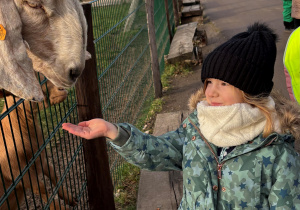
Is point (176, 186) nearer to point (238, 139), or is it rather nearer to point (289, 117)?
point (238, 139)

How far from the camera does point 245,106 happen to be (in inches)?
86.5

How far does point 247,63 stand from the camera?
7.04 feet

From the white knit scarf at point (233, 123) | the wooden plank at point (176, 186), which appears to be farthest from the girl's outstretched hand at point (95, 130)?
the wooden plank at point (176, 186)

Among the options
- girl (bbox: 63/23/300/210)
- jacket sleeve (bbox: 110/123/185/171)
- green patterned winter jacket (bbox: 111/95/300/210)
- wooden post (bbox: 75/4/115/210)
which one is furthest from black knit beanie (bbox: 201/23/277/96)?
wooden post (bbox: 75/4/115/210)

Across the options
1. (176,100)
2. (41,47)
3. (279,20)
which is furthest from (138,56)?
(279,20)

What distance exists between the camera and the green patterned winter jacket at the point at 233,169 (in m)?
2.11

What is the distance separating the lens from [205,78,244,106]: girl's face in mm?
2234

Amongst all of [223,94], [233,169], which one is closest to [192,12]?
[223,94]

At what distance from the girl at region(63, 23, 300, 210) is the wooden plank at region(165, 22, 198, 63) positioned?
5403 mm

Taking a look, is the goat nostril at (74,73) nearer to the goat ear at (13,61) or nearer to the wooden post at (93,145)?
the goat ear at (13,61)

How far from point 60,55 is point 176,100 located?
5.01 metres

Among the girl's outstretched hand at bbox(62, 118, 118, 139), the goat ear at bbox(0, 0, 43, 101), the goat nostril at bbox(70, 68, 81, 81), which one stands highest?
the goat ear at bbox(0, 0, 43, 101)

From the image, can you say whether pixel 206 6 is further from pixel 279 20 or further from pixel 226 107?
pixel 226 107

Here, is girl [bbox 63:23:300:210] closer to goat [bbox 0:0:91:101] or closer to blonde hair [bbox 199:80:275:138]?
blonde hair [bbox 199:80:275:138]
